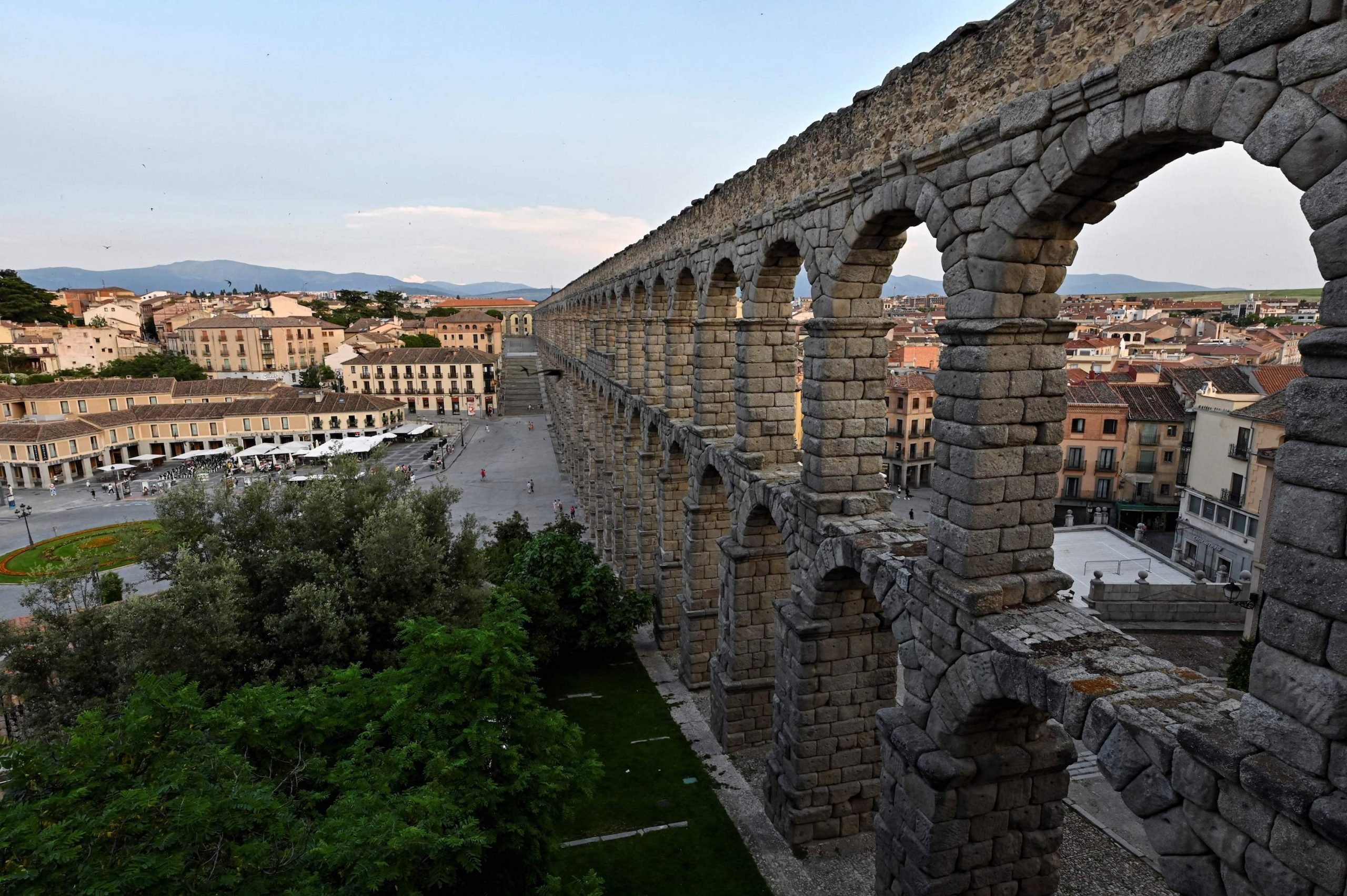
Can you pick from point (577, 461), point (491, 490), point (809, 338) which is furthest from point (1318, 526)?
point (491, 490)

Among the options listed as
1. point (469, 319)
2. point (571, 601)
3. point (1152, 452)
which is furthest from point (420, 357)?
point (1152, 452)

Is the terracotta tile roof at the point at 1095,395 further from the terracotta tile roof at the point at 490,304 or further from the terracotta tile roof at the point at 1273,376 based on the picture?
the terracotta tile roof at the point at 490,304

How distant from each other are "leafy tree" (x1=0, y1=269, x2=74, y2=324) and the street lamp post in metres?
62.7

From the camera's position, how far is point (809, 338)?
12195mm

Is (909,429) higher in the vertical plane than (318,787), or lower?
higher

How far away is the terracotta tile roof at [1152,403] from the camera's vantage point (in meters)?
40.4

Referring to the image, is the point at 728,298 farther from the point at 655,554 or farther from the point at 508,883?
the point at 508,883

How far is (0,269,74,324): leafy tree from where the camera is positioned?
3679 inches

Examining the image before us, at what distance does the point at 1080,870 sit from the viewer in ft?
45.0

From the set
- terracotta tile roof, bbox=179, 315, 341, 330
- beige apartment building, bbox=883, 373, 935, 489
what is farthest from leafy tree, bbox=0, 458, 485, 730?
terracotta tile roof, bbox=179, 315, 341, 330

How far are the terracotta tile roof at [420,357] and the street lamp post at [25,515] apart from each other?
125 ft

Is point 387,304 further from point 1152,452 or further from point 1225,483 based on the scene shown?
point 1225,483

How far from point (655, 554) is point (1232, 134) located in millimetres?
20352

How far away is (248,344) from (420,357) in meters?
24.4
